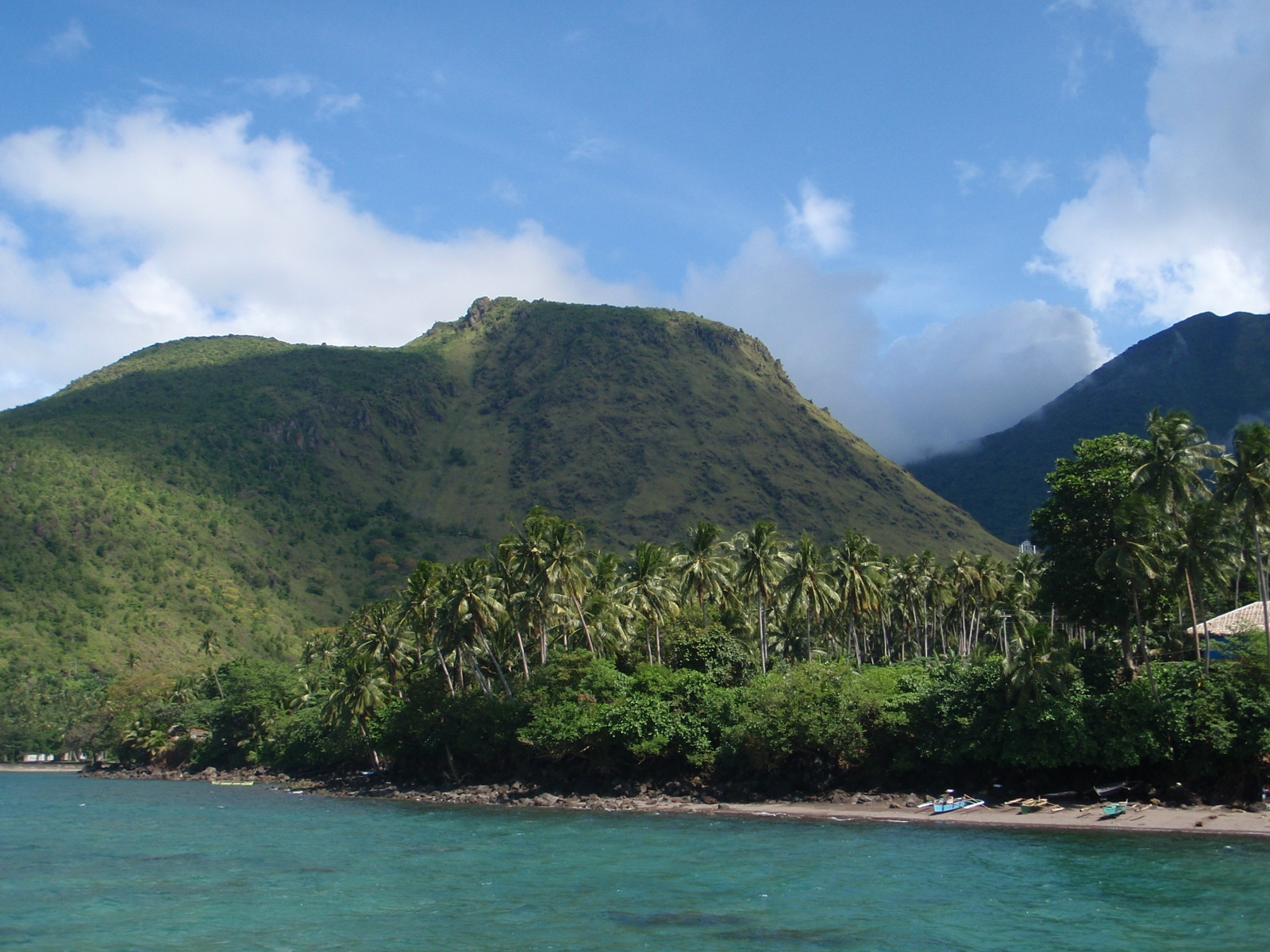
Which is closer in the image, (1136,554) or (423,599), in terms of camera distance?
(1136,554)

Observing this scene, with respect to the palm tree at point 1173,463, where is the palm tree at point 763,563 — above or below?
below

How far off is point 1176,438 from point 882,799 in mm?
25145

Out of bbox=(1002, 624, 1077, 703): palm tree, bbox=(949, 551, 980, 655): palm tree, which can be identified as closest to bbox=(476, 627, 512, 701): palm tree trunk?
bbox=(1002, 624, 1077, 703): palm tree

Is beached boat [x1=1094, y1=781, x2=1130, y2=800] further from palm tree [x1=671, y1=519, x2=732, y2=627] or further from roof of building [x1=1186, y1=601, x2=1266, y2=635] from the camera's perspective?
palm tree [x1=671, y1=519, x2=732, y2=627]

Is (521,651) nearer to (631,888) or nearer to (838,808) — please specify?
(838,808)

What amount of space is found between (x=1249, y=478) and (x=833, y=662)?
31.5 meters


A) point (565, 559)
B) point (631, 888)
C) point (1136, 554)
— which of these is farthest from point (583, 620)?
point (1136, 554)

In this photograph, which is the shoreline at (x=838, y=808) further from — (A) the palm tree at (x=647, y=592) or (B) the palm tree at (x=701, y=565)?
(B) the palm tree at (x=701, y=565)

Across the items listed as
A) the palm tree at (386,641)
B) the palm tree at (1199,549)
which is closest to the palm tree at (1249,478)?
the palm tree at (1199,549)

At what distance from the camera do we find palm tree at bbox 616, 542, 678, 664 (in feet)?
244

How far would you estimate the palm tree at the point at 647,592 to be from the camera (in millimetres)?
74500

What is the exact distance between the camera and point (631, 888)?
34.8m

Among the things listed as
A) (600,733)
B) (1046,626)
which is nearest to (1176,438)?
(1046,626)

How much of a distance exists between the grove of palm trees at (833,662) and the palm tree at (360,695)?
0.30 meters
